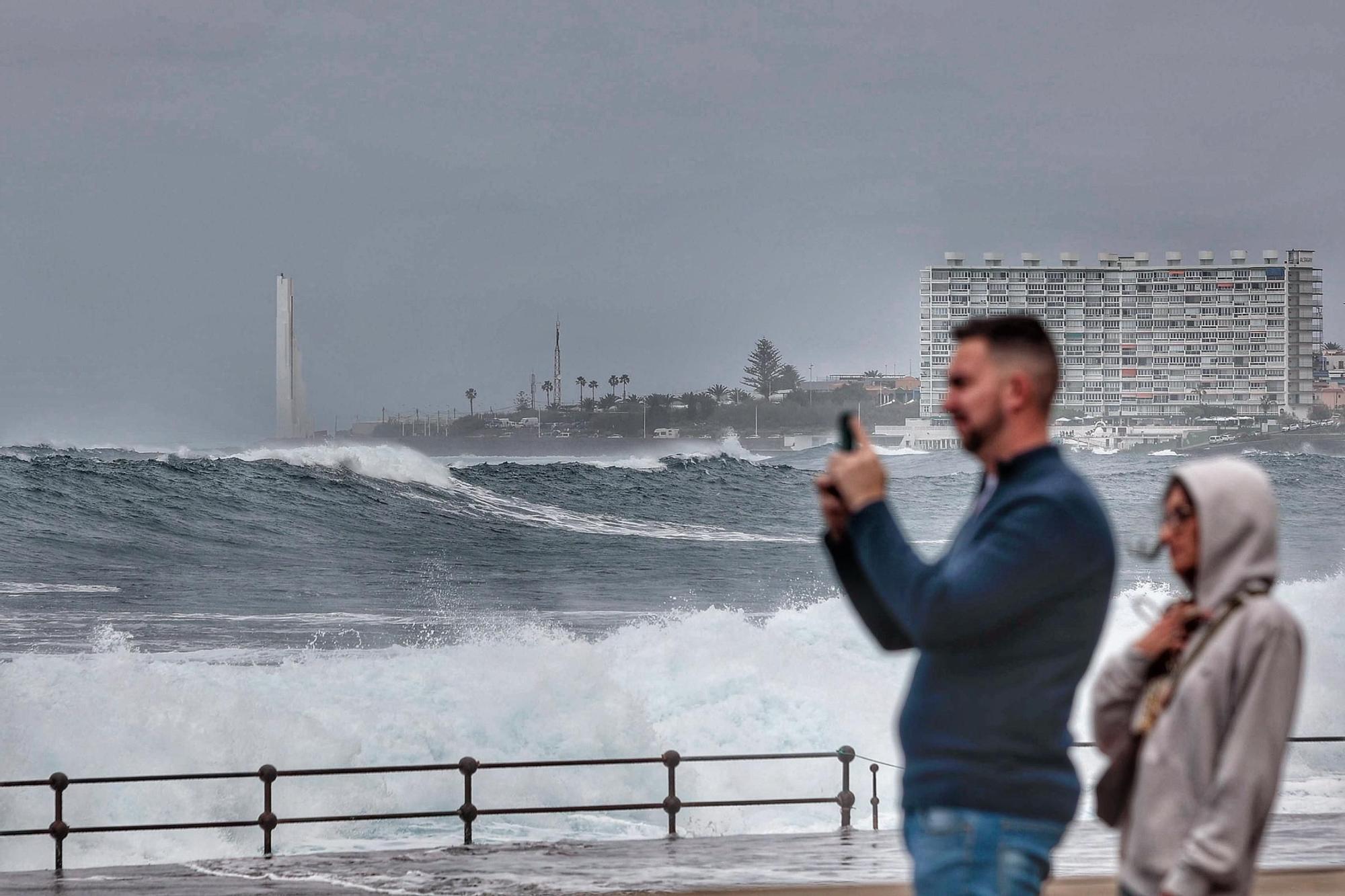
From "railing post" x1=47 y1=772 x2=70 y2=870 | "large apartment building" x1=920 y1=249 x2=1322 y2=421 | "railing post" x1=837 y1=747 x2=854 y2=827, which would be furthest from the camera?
"large apartment building" x1=920 y1=249 x2=1322 y2=421

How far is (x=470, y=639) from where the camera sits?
39312 millimetres

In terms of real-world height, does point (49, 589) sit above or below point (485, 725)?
above

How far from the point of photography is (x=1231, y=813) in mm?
1644

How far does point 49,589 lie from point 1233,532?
1535 inches

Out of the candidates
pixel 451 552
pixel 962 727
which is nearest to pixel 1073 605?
pixel 962 727

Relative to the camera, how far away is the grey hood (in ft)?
5.60

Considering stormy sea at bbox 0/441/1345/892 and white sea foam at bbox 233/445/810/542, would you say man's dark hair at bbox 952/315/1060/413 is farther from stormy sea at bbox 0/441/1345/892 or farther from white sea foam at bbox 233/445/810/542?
white sea foam at bbox 233/445/810/542

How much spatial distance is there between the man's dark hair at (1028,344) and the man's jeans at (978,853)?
49cm

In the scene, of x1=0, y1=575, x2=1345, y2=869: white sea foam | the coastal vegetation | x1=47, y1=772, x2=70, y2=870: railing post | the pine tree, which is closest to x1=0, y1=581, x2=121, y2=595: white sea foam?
x1=0, y1=575, x2=1345, y2=869: white sea foam

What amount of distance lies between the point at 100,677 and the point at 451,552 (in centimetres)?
1640

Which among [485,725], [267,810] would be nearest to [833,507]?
[267,810]

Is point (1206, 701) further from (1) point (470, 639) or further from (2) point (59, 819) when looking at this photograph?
(1) point (470, 639)

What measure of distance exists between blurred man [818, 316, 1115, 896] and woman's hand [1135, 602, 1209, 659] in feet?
0.20

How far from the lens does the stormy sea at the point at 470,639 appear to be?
18906mm
